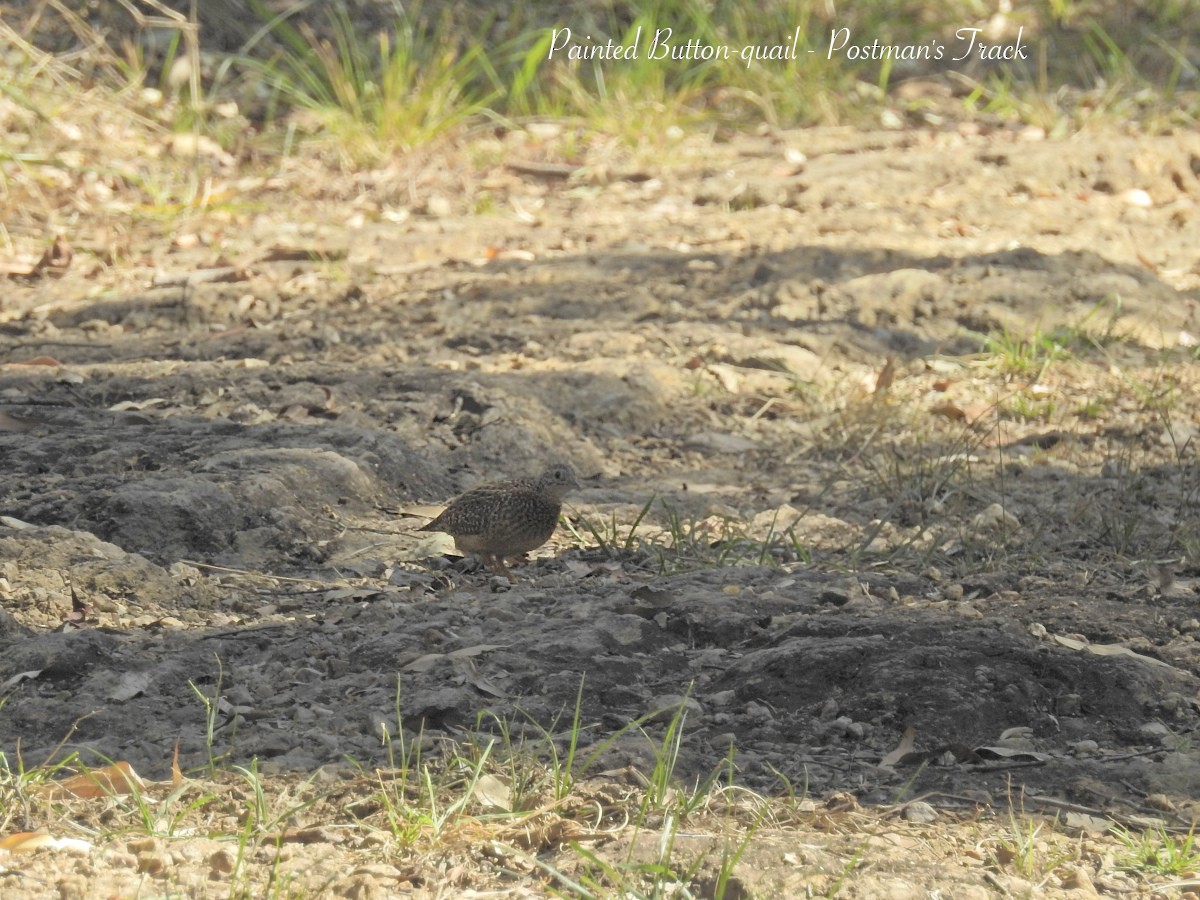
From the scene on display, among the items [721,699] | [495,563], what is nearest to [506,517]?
[495,563]

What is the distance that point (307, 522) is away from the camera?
410cm

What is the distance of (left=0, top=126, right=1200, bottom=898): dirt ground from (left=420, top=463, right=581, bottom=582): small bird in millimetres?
97

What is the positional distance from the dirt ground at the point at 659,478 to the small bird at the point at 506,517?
97mm

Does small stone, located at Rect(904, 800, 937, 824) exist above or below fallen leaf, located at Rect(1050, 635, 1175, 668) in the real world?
below

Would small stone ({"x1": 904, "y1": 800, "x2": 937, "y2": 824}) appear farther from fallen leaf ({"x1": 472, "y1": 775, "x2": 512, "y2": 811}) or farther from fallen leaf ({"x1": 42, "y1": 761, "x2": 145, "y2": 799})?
fallen leaf ({"x1": 42, "y1": 761, "x2": 145, "y2": 799})

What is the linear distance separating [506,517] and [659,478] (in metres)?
1.07

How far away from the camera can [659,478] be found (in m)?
4.88

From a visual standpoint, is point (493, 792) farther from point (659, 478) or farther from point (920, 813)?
point (659, 478)

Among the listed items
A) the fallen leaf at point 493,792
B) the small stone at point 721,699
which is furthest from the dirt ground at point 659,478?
the fallen leaf at point 493,792

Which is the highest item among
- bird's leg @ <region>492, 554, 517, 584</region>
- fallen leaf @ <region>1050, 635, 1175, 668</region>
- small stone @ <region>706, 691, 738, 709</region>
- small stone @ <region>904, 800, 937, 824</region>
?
fallen leaf @ <region>1050, 635, 1175, 668</region>

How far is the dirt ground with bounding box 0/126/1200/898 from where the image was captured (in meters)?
2.96

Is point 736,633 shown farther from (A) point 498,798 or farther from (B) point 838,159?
(B) point 838,159

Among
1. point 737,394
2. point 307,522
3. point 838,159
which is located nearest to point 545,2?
point 838,159

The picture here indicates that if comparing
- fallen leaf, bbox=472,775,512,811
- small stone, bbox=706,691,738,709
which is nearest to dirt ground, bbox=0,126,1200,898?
small stone, bbox=706,691,738,709
